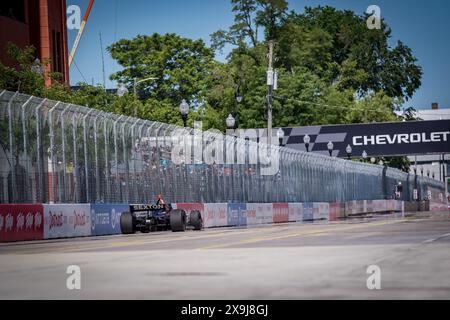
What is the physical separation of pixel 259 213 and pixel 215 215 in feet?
22.7

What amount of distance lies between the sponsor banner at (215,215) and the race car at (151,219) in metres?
7.11

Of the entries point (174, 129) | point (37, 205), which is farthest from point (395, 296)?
point (174, 129)

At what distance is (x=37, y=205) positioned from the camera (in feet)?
89.5

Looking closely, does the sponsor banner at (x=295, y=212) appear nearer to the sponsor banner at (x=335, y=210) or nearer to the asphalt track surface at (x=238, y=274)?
the sponsor banner at (x=335, y=210)

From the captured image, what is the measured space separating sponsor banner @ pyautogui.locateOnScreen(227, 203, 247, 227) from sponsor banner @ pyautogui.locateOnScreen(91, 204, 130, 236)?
11535 mm

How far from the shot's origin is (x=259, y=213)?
49.9 meters

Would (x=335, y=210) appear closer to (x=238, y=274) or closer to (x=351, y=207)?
(x=351, y=207)

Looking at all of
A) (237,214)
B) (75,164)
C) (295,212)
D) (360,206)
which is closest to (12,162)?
(75,164)

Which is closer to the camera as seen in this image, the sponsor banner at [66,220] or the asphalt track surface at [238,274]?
the asphalt track surface at [238,274]

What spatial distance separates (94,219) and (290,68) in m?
80.1

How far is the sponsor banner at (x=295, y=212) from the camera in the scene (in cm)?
5503

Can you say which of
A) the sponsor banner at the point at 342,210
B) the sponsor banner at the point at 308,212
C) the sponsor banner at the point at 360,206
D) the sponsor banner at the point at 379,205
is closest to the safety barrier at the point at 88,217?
the sponsor banner at the point at 308,212

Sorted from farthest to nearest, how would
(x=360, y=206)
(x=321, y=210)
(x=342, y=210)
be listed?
1. (x=360, y=206)
2. (x=342, y=210)
3. (x=321, y=210)
